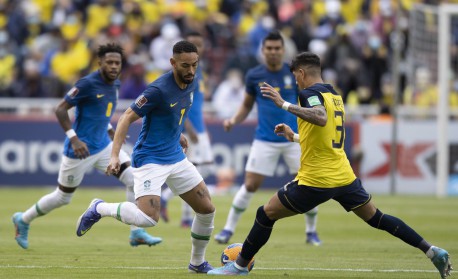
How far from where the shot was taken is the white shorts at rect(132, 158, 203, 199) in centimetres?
1070

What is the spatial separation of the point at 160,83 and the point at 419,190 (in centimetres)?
1584

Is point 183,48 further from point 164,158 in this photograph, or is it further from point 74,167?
point 74,167

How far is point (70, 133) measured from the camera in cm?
1296

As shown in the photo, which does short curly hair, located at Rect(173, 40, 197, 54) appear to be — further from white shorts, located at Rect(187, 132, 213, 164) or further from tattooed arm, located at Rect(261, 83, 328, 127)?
white shorts, located at Rect(187, 132, 213, 164)

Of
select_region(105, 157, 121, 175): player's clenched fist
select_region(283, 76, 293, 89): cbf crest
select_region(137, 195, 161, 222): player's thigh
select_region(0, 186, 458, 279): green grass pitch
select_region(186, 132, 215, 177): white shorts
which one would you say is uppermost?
select_region(283, 76, 293, 89): cbf crest

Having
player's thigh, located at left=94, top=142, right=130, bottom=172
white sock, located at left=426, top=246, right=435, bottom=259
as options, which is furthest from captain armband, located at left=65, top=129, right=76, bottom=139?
white sock, located at left=426, top=246, right=435, bottom=259

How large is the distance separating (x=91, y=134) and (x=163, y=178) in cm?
296

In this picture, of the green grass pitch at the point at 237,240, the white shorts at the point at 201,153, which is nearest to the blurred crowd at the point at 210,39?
the green grass pitch at the point at 237,240

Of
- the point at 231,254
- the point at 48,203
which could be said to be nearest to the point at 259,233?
the point at 231,254

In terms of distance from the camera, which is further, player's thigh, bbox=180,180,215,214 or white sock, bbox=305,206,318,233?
white sock, bbox=305,206,318,233


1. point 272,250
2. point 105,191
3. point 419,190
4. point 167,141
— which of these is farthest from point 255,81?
point 419,190

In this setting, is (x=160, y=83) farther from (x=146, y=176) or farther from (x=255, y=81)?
(x=255, y=81)

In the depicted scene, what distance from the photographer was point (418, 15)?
2545 centimetres

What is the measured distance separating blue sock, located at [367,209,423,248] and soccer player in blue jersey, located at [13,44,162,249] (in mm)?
3618
